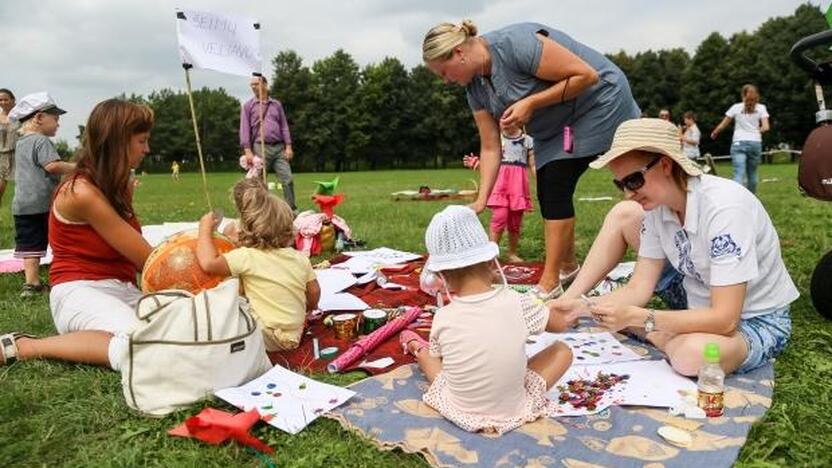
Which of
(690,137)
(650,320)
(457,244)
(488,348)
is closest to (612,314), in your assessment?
(650,320)

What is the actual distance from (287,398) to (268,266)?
95 cm

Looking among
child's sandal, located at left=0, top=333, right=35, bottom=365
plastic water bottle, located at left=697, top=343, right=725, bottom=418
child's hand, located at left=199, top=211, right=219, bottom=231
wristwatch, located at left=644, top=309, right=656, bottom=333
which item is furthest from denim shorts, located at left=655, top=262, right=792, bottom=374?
child's sandal, located at left=0, top=333, right=35, bottom=365

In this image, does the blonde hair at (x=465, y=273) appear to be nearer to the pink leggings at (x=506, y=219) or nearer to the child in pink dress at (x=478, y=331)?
the child in pink dress at (x=478, y=331)

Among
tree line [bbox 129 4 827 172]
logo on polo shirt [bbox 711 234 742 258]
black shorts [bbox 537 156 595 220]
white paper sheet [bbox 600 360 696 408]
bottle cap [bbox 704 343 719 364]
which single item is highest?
tree line [bbox 129 4 827 172]

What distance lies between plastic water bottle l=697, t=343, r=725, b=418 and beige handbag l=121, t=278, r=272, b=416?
2.20m

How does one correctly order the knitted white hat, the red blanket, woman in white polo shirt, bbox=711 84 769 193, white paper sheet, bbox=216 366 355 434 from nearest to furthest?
the knitted white hat → white paper sheet, bbox=216 366 355 434 → the red blanket → woman in white polo shirt, bbox=711 84 769 193

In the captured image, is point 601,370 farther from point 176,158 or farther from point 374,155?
point 176,158

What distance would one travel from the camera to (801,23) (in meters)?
49.4

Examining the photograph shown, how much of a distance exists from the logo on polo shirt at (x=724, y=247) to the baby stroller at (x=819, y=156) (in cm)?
130

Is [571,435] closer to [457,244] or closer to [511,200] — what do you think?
[457,244]

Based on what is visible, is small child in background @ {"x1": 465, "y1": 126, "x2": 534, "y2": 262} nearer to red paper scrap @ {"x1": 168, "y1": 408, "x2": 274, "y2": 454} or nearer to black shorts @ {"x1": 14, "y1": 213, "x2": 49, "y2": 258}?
red paper scrap @ {"x1": 168, "y1": 408, "x2": 274, "y2": 454}

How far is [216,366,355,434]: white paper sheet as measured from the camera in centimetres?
280

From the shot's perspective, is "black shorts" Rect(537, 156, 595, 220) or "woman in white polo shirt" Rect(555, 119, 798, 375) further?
"black shorts" Rect(537, 156, 595, 220)

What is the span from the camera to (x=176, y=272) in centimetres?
379
